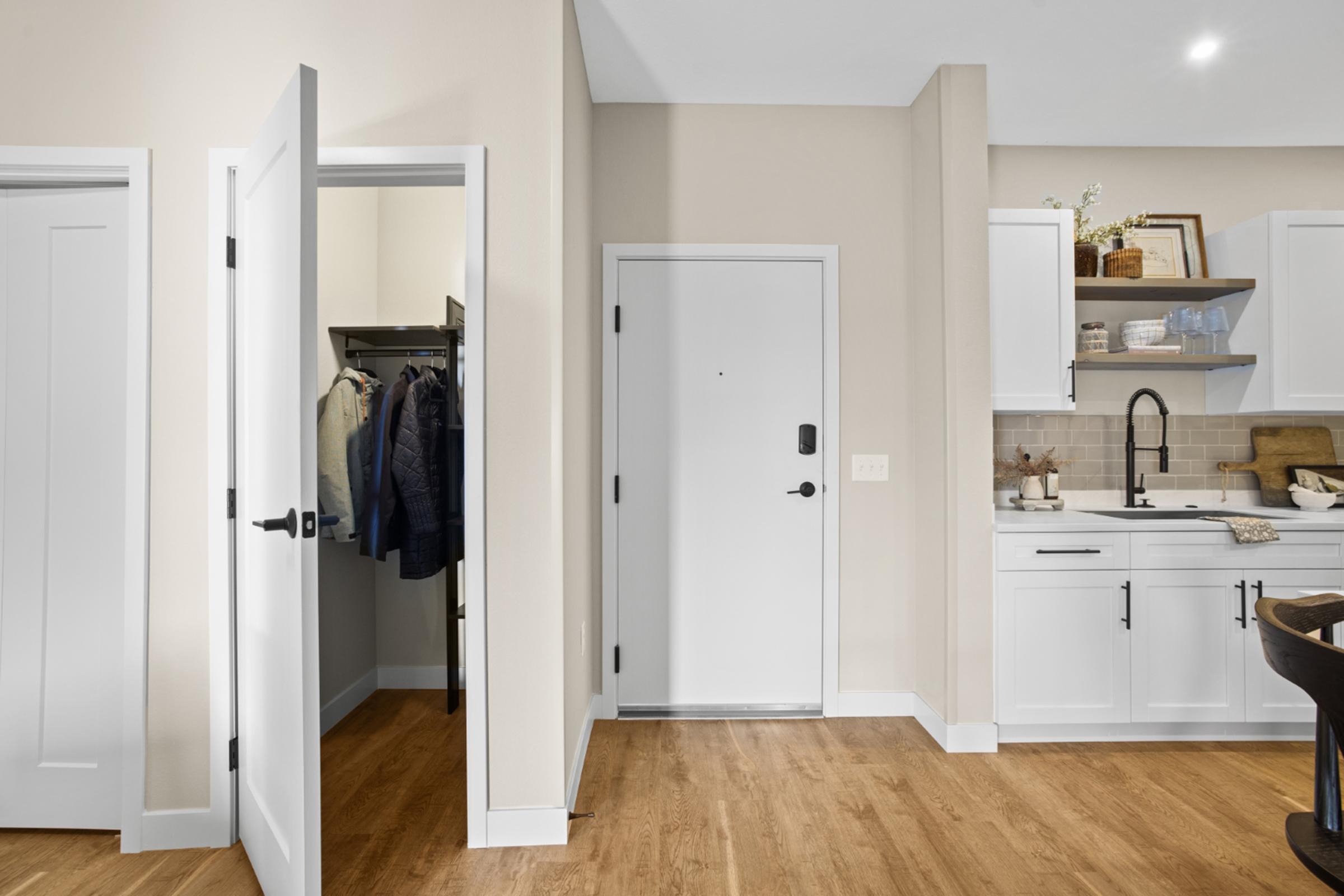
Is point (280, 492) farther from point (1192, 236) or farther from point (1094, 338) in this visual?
point (1192, 236)

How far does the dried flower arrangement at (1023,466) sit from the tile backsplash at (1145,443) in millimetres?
28

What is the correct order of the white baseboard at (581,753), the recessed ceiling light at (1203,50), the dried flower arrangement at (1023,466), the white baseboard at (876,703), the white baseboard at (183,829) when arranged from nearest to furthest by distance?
the white baseboard at (183,829) < the white baseboard at (581,753) < the recessed ceiling light at (1203,50) < the white baseboard at (876,703) < the dried flower arrangement at (1023,466)

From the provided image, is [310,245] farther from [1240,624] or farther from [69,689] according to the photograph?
[1240,624]

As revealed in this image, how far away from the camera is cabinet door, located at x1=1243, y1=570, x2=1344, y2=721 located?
271 centimetres

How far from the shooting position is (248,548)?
1.91m

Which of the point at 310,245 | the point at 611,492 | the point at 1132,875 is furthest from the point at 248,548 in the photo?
the point at 1132,875

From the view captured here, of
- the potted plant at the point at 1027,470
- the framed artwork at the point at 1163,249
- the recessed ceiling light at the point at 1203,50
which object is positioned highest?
the recessed ceiling light at the point at 1203,50

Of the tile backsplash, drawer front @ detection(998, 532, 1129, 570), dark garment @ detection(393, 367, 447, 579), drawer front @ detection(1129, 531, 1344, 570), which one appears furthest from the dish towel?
dark garment @ detection(393, 367, 447, 579)

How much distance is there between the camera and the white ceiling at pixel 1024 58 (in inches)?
93.2

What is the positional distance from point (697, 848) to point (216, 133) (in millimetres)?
2556

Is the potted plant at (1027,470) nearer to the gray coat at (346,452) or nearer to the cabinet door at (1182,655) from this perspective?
the cabinet door at (1182,655)

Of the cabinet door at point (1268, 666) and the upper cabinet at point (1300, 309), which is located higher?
the upper cabinet at point (1300, 309)

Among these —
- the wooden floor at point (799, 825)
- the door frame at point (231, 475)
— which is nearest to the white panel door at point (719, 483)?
the wooden floor at point (799, 825)

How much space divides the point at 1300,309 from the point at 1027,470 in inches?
51.9
